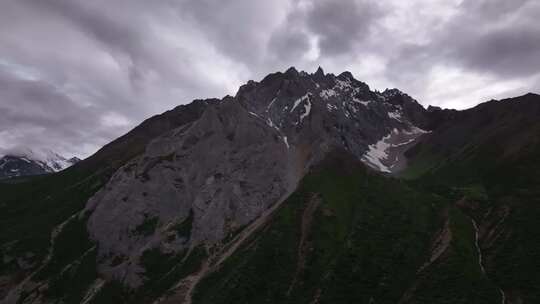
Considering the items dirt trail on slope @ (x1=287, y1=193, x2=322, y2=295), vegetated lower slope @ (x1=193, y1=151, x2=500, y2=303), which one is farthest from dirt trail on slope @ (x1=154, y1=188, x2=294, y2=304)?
dirt trail on slope @ (x1=287, y1=193, x2=322, y2=295)

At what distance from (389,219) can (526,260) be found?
51.7m

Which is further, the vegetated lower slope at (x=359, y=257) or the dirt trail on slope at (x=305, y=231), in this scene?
the dirt trail on slope at (x=305, y=231)

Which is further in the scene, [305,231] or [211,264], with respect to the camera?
[305,231]

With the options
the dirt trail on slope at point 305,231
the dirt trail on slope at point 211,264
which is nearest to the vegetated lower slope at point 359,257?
the dirt trail on slope at point 305,231

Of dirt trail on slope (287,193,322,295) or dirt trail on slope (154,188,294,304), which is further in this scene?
dirt trail on slope (154,188,294,304)

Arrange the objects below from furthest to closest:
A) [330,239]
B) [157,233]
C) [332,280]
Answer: [157,233] < [330,239] < [332,280]

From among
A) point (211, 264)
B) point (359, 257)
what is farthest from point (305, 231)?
point (211, 264)

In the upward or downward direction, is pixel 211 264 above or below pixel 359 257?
above

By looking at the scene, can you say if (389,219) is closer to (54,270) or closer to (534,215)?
(534,215)

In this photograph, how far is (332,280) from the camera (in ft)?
469

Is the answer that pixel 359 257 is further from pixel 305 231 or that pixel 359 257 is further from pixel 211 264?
pixel 211 264

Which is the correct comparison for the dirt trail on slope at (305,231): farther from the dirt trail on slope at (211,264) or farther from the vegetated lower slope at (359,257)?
the dirt trail on slope at (211,264)

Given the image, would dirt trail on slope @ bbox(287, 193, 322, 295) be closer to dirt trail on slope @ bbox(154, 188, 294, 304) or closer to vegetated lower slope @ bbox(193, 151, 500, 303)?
vegetated lower slope @ bbox(193, 151, 500, 303)

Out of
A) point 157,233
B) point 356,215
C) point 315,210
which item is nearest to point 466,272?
point 356,215
